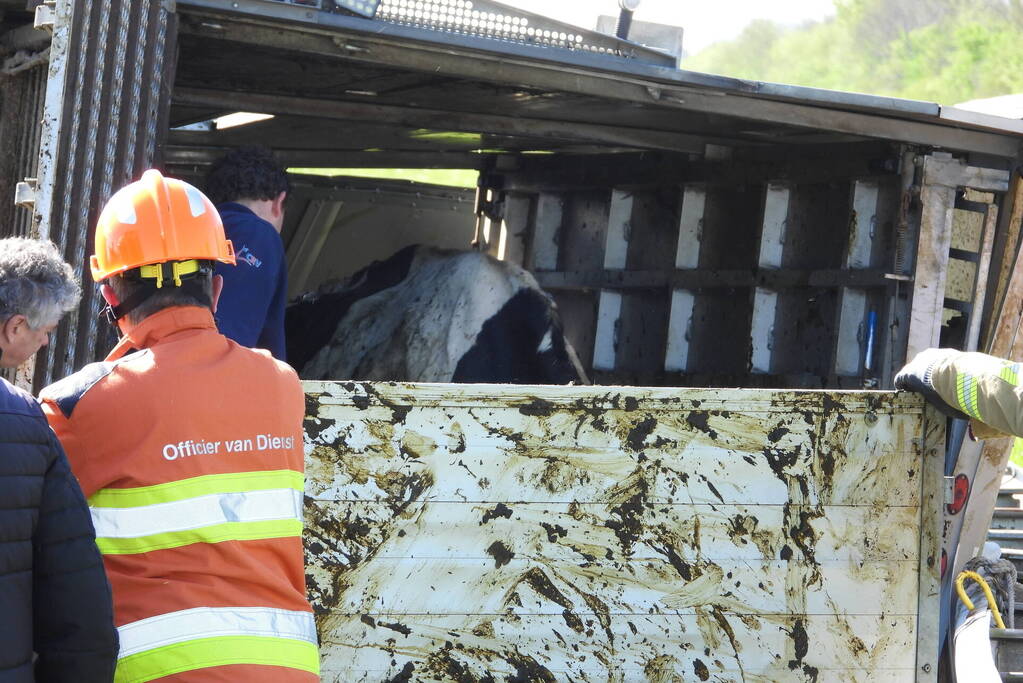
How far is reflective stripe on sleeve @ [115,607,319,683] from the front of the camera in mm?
2410

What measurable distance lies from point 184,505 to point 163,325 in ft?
1.27

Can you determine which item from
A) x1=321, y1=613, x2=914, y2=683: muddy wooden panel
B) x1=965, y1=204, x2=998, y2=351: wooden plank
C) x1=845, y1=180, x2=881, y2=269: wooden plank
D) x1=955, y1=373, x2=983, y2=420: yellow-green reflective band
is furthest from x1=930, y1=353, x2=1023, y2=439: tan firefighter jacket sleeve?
x1=845, y1=180, x2=881, y2=269: wooden plank

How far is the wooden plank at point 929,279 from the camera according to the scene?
5.85 metres

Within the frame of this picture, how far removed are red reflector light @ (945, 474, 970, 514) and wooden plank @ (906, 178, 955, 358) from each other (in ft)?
2.90

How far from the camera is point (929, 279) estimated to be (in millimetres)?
5867

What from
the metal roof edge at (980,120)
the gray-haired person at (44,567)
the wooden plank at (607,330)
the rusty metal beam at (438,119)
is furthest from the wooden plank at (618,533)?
the wooden plank at (607,330)

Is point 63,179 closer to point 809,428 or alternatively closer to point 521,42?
point 521,42

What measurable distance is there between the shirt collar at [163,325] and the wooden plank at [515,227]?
5828 mm

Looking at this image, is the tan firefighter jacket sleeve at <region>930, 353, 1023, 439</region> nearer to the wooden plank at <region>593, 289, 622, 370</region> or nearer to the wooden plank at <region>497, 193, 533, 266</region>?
the wooden plank at <region>593, 289, 622, 370</region>

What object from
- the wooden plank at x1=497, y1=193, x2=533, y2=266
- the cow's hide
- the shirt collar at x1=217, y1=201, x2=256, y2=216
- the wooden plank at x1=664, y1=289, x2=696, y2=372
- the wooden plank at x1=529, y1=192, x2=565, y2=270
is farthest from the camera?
the wooden plank at x1=497, y1=193, x2=533, y2=266

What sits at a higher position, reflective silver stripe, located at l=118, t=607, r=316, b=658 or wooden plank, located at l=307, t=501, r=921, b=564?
reflective silver stripe, located at l=118, t=607, r=316, b=658

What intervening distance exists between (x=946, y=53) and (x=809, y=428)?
46.3 m

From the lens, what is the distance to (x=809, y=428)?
4047 mm

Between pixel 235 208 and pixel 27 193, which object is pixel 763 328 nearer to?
pixel 235 208
